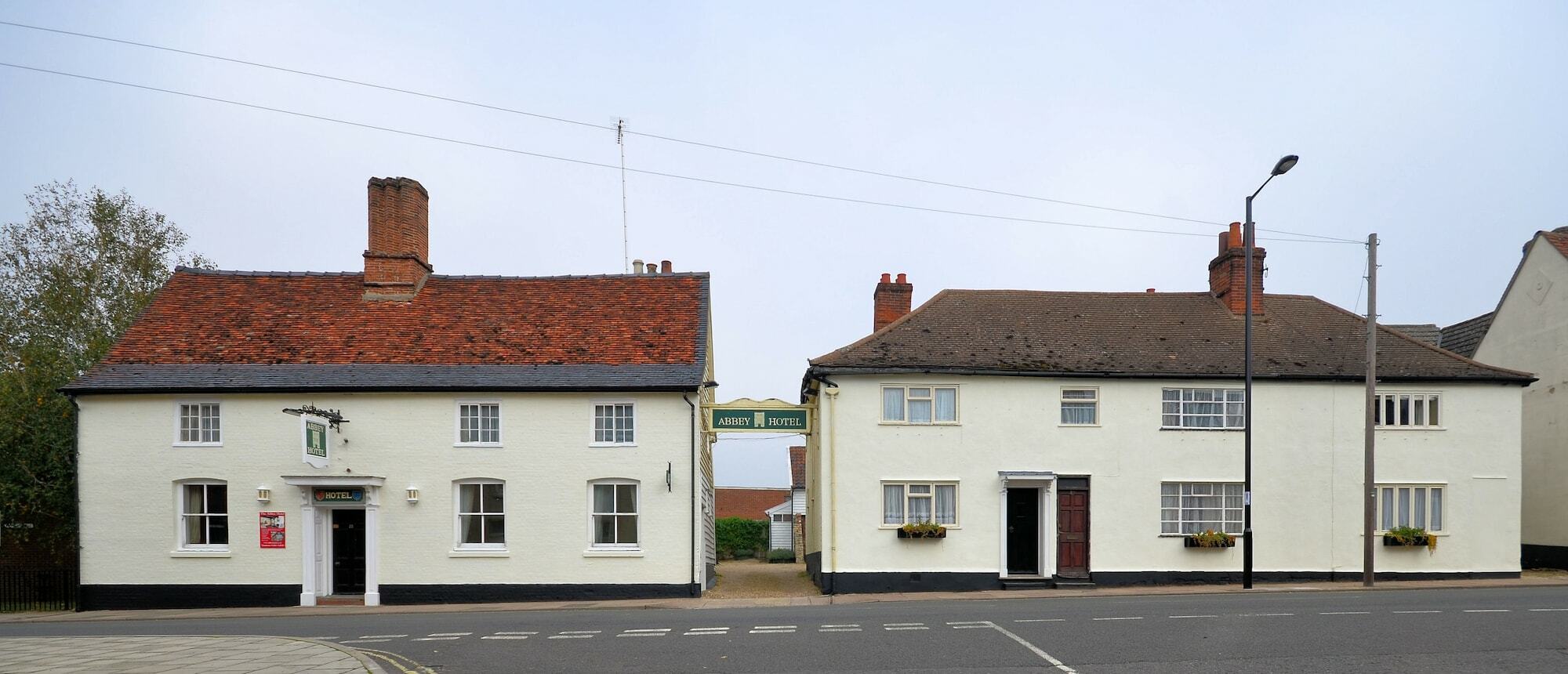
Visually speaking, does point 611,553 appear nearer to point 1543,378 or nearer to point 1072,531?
point 1072,531

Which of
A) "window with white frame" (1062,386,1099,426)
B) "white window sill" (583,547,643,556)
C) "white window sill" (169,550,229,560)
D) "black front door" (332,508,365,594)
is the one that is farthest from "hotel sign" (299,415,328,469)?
"window with white frame" (1062,386,1099,426)

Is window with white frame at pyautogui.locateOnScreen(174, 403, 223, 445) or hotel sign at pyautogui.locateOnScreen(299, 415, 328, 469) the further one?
window with white frame at pyautogui.locateOnScreen(174, 403, 223, 445)

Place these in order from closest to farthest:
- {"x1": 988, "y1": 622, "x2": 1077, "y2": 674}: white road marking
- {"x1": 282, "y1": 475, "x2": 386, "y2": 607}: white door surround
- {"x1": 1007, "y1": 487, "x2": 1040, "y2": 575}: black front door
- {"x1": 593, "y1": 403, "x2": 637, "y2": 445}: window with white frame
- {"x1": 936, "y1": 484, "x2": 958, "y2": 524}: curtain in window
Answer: {"x1": 988, "y1": 622, "x2": 1077, "y2": 674}: white road marking < {"x1": 282, "y1": 475, "x2": 386, "y2": 607}: white door surround < {"x1": 593, "y1": 403, "x2": 637, "y2": 445}: window with white frame < {"x1": 936, "y1": 484, "x2": 958, "y2": 524}: curtain in window < {"x1": 1007, "y1": 487, "x2": 1040, "y2": 575}: black front door

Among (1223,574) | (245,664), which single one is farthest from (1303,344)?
(245,664)

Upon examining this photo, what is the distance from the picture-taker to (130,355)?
69.6 feet

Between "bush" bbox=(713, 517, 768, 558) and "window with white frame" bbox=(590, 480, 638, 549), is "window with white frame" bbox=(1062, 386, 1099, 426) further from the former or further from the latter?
"bush" bbox=(713, 517, 768, 558)

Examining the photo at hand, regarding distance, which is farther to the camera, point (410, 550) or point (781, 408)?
point (781, 408)

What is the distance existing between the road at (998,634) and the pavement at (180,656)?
953 mm

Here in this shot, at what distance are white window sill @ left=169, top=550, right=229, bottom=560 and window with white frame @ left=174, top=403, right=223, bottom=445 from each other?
232 centimetres

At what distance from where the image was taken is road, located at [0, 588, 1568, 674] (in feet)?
37.5

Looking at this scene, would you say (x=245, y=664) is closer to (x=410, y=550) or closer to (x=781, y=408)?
(x=410, y=550)

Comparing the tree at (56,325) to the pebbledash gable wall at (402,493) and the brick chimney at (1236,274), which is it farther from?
the brick chimney at (1236,274)

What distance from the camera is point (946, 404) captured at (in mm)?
21797

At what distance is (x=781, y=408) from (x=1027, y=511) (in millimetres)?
6220
